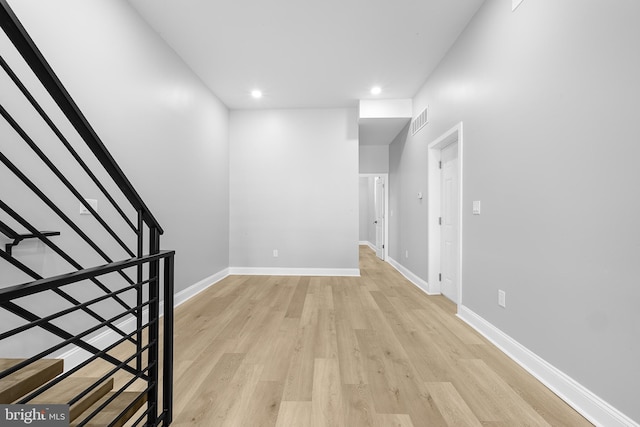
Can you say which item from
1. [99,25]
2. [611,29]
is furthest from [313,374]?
[99,25]

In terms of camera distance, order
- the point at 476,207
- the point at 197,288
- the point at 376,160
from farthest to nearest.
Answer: the point at 376,160 < the point at 197,288 < the point at 476,207

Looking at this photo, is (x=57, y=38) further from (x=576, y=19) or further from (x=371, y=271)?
(x=371, y=271)

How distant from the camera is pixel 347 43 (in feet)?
10.6

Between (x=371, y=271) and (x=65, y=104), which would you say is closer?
(x=65, y=104)

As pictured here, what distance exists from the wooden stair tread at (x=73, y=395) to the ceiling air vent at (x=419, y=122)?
415 cm

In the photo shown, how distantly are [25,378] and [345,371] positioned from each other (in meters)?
1.58

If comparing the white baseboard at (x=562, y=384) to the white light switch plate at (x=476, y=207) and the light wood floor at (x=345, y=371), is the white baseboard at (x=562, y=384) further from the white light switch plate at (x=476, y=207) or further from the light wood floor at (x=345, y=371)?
the white light switch plate at (x=476, y=207)

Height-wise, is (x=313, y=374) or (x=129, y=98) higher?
(x=129, y=98)

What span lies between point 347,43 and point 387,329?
295 centimetres

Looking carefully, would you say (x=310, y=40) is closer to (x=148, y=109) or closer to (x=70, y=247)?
(x=148, y=109)

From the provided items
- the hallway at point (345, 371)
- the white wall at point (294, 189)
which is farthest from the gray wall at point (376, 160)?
the hallway at point (345, 371)

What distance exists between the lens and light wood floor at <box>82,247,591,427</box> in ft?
5.06

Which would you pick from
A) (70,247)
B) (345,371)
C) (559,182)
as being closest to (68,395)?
(70,247)

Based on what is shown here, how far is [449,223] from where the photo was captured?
142 inches
